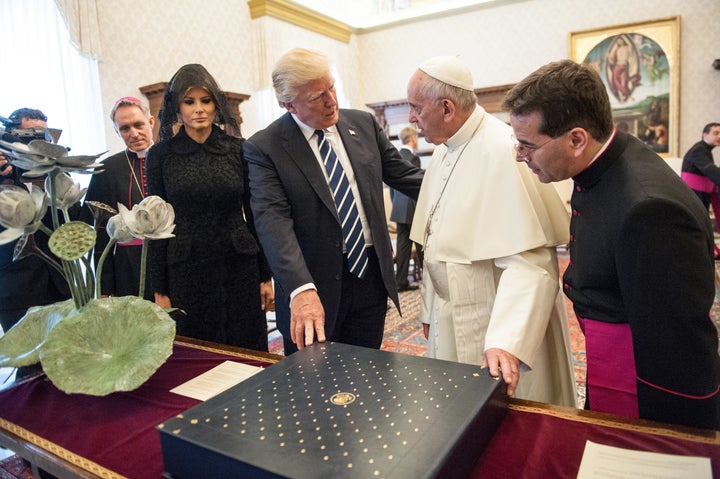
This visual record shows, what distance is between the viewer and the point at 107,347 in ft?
4.46

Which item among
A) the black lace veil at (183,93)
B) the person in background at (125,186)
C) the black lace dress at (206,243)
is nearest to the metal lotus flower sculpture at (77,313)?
the black lace dress at (206,243)

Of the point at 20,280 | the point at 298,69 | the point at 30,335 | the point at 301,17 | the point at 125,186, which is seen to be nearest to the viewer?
the point at 30,335

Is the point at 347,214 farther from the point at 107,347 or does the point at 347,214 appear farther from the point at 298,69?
the point at 107,347

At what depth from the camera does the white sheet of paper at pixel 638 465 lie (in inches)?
35.6

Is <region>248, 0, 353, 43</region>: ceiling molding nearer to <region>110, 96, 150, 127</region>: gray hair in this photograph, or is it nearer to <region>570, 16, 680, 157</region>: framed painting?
<region>570, 16, 680, 157</region>: framed painting

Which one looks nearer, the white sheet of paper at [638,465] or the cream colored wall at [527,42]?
the white sheet of paper at [638,465]

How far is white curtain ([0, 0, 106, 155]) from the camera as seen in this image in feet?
16.1

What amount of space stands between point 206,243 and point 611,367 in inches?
63.0

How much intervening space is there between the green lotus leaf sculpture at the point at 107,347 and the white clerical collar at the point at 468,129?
112 centimetres

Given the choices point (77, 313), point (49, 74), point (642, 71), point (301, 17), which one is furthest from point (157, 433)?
point (642, 71)

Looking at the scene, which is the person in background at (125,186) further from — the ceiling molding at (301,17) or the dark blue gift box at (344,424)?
the ceiling molding at (301,17)

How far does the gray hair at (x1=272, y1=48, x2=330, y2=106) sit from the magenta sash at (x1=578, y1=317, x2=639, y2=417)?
124 centimetres

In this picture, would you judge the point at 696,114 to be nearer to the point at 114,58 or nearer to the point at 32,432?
the point at 114,58

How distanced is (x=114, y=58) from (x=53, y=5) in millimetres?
783
